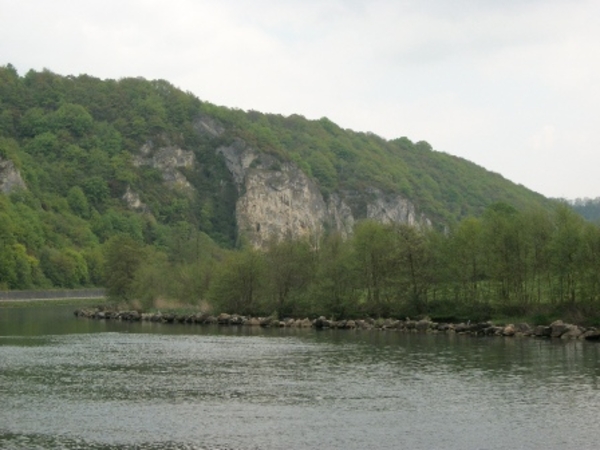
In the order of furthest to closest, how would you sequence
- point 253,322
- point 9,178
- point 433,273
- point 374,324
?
point 9,178 → point 253,322 → point 433,273 → point 374,324

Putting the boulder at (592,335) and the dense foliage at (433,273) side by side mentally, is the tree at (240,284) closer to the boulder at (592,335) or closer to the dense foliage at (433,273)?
the dense foliage at (433,273)

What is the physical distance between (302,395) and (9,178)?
163 metres

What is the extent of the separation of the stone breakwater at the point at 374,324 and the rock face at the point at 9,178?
85031mm

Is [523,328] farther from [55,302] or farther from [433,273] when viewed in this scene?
[55,302]

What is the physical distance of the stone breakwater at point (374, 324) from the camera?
214 feet

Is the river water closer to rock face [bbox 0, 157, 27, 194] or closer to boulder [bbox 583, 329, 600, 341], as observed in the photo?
boulder [bbox 583, 329, 600, 341]

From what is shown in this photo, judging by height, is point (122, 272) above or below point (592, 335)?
above

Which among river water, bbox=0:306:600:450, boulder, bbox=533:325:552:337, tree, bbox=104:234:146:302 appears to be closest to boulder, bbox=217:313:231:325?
tree, bbox=104:234:146:302

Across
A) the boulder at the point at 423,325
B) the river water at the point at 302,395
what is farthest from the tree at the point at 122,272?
the river water at the point at 302,395

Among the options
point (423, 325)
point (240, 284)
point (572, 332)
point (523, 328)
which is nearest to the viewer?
point (572, 332)

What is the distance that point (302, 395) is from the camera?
37938mm

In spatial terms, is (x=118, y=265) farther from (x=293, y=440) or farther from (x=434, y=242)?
(x=293, y=440)

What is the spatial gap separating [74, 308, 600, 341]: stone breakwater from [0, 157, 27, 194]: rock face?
85031 millimetres

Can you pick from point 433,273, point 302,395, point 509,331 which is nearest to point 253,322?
point 433,273
